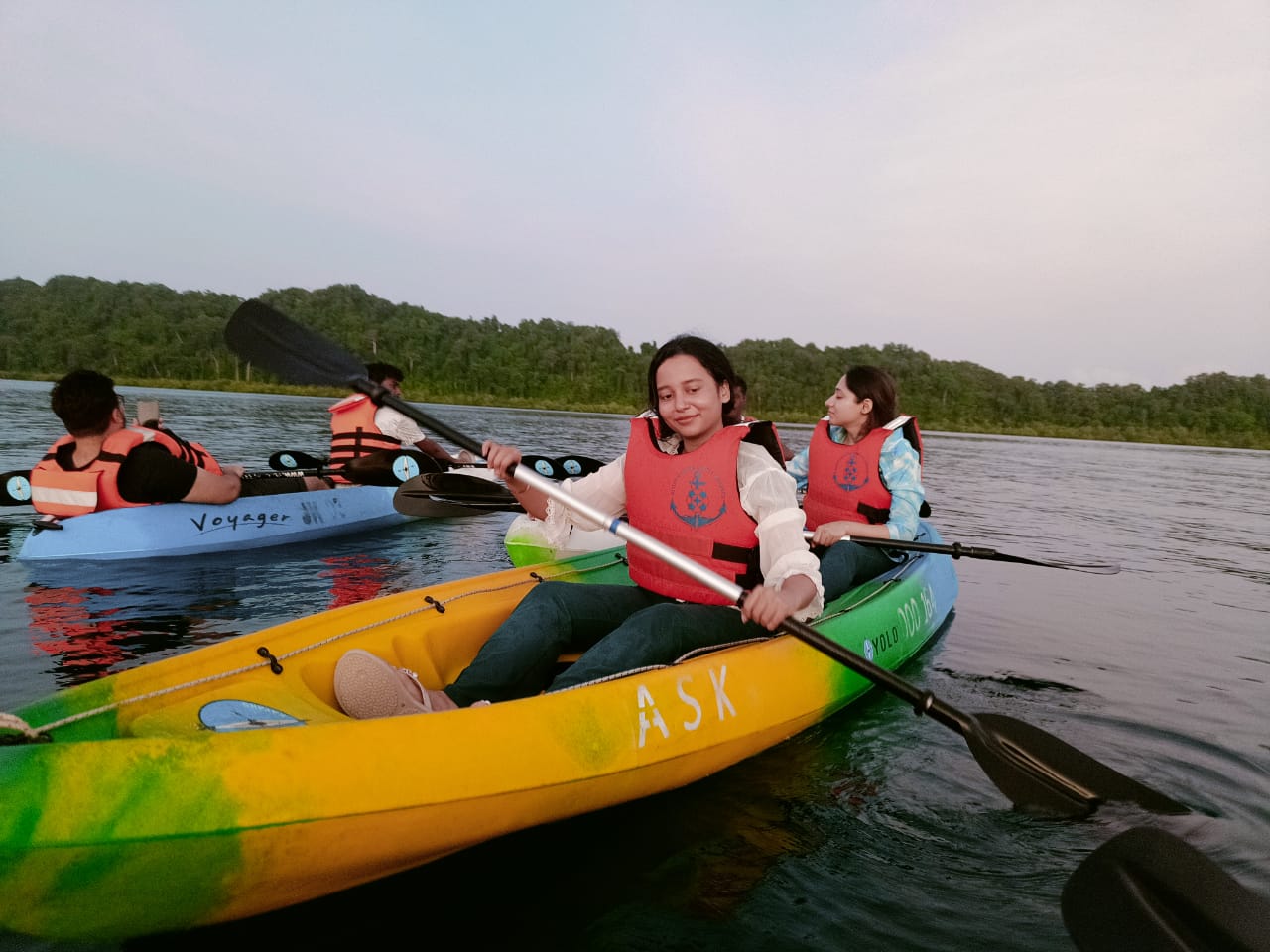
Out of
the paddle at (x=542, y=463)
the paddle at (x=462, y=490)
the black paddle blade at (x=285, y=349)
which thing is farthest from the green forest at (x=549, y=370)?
the black paddle blade at (x=285, y=349)

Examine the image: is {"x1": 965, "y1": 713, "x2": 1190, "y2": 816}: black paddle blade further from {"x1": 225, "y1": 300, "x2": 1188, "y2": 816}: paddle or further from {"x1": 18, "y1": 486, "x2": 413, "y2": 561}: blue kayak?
{"x1": 18, "y1": 486, "x2": 413, "y2": 561}: blue kayak

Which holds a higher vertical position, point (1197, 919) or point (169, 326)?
point (169, 326)

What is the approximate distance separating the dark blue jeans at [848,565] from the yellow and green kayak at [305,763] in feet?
3.69

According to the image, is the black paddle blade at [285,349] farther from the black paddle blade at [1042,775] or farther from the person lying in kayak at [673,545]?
the black paddle blade at [1042,775]

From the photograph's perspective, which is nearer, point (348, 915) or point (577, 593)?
point (348, 915)

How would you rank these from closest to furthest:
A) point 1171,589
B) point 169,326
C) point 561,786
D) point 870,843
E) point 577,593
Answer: point 561,786, point 870,843, point 577,593, point 1171,589, point 169,326

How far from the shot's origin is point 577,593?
3.16 metres

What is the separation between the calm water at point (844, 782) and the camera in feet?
7.43

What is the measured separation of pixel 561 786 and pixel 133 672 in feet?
4.41

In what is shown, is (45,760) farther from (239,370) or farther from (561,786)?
(239,370)

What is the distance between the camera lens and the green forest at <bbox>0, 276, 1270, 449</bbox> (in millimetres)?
53594

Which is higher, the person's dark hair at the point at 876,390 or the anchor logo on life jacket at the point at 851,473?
the person's dark hair at the point at 876,390

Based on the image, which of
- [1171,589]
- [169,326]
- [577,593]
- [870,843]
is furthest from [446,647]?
[169,326]

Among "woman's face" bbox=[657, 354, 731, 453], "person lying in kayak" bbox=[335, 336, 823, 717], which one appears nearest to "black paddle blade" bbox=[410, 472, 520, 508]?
"person lying in kayak" bbox=[335, 336, 823, 717]
